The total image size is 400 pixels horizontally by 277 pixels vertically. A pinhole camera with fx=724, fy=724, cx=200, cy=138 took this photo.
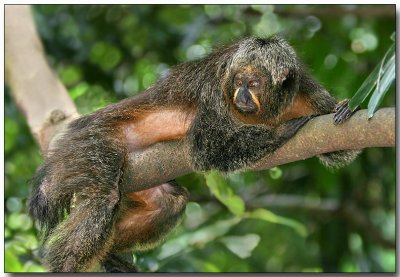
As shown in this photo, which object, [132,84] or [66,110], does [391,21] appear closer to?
[132,84]

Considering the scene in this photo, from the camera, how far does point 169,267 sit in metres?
4.05

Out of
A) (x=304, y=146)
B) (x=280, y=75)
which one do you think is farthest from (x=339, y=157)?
(x=304, y=146)

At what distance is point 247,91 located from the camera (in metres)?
3.50

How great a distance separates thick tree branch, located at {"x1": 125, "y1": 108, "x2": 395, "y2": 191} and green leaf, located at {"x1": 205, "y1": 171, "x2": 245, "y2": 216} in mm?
533

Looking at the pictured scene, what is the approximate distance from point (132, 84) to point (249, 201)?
1324 mm

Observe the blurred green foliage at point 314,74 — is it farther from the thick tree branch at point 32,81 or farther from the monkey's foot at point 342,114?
the monkey's foot at point 342,114

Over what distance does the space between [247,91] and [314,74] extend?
1492mm

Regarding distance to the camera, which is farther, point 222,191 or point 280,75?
point 222,191

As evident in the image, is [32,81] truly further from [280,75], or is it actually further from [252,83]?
[280,75]

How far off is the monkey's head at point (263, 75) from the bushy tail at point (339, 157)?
350mm

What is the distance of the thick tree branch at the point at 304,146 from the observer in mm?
2777

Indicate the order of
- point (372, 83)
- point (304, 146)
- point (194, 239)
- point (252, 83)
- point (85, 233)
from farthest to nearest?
1. point (194, 239)
2. point (252, 83)
3. point (85, 233)
4. point (304, 146)
5. point (372, 83)
